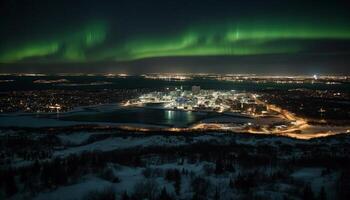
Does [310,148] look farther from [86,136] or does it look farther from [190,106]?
[190,106]

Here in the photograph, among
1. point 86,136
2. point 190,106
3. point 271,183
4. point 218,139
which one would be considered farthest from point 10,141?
point 190,106

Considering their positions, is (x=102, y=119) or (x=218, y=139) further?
(x=102, y=119)

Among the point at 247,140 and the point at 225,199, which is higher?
the point at 225,199

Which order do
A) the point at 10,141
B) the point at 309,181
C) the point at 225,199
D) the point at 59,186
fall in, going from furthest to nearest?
the point at 10,141, the point at 309,181, the point at 59,186, the point at 225,199

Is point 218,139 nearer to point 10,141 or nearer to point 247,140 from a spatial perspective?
point 247,140

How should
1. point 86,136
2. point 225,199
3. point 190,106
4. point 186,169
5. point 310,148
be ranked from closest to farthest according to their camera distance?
point 225,199
point 186,169
point 310,148
point 86,136
point 190,106

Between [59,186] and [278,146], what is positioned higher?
[59,186]

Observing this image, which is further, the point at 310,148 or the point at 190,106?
the point at 190,106

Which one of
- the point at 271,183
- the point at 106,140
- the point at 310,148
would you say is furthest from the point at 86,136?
the point at 271,183

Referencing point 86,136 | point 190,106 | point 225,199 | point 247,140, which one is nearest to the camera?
point 225,199
